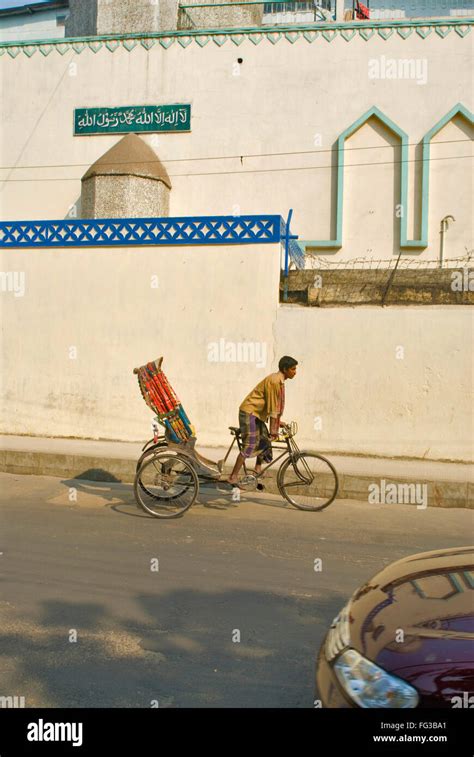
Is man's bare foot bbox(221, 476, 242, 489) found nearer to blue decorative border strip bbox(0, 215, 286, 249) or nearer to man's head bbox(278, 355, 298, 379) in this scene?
man's head bbox(278, 355, 298, 379)

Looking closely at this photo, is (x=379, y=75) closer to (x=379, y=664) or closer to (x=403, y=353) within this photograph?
(x=403, y=353)

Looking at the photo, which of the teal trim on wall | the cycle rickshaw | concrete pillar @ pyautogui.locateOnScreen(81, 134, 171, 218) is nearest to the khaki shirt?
the cycle rickshaw

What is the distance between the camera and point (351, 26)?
17062mm

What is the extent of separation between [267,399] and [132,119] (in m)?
11.9

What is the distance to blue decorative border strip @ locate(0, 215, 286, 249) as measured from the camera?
1144 cm

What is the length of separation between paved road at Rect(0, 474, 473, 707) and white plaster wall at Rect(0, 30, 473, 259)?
9.89m

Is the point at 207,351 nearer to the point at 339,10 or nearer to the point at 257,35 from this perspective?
the point at 257,35

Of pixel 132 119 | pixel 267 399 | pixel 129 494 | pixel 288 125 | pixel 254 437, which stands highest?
pixel 132 119

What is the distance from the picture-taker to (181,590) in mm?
5559

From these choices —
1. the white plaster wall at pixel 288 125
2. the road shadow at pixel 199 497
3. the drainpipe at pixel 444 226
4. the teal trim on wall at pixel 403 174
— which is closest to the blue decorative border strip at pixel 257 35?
the white plaster wall at pixel 288 125

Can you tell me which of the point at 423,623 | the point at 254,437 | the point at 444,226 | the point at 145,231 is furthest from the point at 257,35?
the point at 423,623

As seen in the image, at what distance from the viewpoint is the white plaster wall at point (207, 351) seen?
10891mm

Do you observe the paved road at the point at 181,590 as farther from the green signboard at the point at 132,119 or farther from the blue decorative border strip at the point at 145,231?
the green signboard at the point at 132,119

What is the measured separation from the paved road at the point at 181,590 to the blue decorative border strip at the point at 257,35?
40.3 feet
